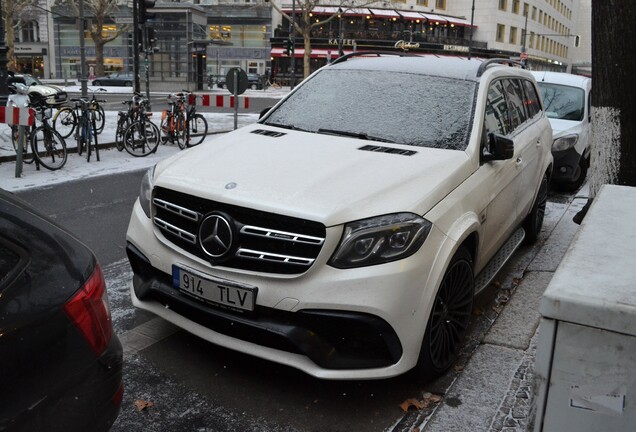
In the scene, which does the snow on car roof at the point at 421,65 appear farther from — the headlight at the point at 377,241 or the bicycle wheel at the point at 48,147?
the bicycle wheel at the point at 48,147

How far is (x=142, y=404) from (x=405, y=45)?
5669cm

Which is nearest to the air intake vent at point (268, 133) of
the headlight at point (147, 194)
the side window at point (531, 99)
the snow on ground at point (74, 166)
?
the headlight at point (147, 194)

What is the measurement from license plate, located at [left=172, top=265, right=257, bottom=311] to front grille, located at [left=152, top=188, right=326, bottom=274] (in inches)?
3.8

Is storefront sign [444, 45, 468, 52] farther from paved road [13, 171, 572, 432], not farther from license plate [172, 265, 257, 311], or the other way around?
license plate [172, 265, 257, 311]

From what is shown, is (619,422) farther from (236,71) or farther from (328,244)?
(236,71)

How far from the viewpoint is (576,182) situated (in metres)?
9.19

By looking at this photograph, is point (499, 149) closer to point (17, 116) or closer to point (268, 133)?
point (268, 133)

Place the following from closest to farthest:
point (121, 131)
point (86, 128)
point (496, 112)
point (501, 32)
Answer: point (496, 112)
point (86, 128)
point (121, 131)
point (501, 32)

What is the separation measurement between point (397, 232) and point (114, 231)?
423cm

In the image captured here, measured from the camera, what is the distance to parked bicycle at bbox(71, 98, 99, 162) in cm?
1102

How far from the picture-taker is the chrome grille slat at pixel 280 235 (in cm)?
294

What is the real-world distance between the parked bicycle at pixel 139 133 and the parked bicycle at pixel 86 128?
2.42 feet

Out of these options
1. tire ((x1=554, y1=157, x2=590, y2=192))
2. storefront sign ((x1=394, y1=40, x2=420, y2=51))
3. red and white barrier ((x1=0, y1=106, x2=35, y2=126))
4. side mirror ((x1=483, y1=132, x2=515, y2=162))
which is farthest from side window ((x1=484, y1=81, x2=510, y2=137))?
storefront sign ((x1=394, y1=40, x2=420, y2=51))

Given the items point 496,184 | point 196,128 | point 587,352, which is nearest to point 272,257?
point 587,352
